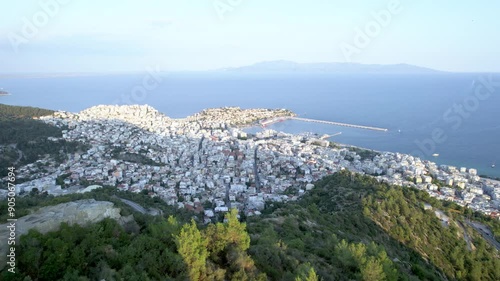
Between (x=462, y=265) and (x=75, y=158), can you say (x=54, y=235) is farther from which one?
(x=75, y=158)

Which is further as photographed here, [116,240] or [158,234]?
[158,234]

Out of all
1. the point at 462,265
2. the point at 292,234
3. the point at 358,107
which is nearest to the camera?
the point at 292,234

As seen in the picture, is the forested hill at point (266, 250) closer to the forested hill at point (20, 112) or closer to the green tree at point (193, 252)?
the green tree at point (193, 252)

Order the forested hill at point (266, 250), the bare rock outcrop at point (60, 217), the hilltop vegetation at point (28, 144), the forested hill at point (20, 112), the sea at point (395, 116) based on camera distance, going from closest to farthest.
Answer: the forested hill at point (266, 250) < the bare rock outcrop at point (60, 217) < the hilltop vegetation at point (28, 144) < the forested hill at point (20, 112) < the sea at point (395, 116)

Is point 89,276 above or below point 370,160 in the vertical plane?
above

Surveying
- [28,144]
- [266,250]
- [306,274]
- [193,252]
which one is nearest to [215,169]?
[28,144]

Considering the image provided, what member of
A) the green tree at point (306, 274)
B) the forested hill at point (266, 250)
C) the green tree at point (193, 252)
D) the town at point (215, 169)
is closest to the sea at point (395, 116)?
the town at point (215, 169)

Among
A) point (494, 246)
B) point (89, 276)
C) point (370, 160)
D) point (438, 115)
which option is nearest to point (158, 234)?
point (89, 276)
